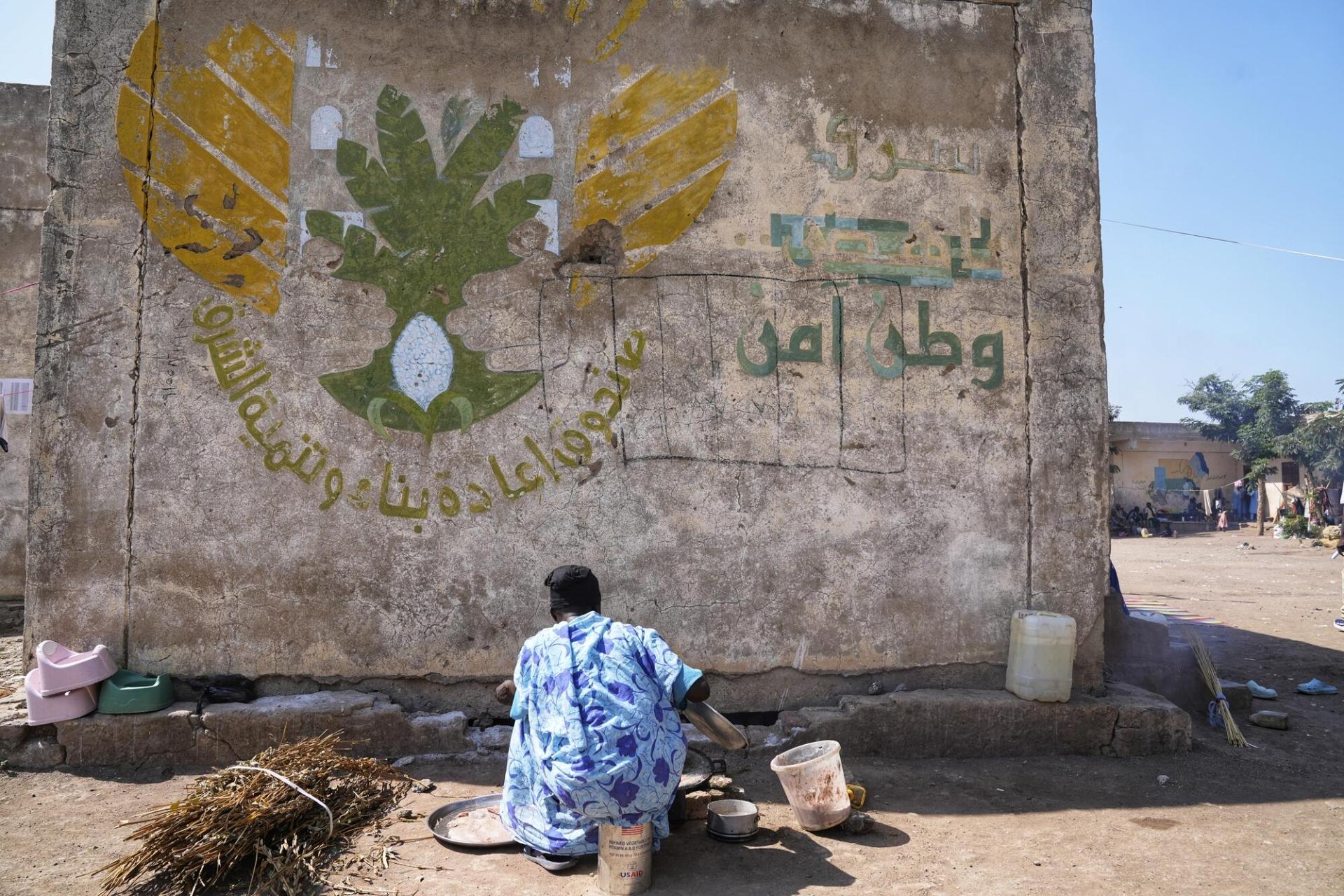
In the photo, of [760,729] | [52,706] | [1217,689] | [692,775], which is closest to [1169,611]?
[1217,689]

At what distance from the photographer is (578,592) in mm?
2797

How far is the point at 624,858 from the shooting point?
260cm

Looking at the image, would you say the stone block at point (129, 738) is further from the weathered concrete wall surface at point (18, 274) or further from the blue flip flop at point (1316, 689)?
the blue flip flop at point (1316, 689)

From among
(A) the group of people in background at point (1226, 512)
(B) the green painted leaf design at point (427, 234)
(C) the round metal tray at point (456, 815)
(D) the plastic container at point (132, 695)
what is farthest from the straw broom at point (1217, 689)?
(A) the group of people in background at point (1226, 512)

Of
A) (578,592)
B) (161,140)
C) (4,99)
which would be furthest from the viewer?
(4,99)

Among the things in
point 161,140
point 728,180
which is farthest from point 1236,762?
point 161,140

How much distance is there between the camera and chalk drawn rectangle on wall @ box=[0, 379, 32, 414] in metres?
7.27

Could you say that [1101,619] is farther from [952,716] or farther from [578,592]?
[578,592]

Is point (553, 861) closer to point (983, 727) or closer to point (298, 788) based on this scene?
point (298, 788)

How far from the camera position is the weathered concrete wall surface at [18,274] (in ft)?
24.0

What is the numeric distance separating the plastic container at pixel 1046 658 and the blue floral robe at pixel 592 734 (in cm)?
200

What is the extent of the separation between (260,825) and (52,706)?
143 centimetres

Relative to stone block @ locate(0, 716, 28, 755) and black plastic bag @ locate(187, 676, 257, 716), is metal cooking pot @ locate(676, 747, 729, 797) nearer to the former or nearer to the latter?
black plastic bag @ locate(187, 676, 257, 716)

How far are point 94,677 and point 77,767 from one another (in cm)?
36
